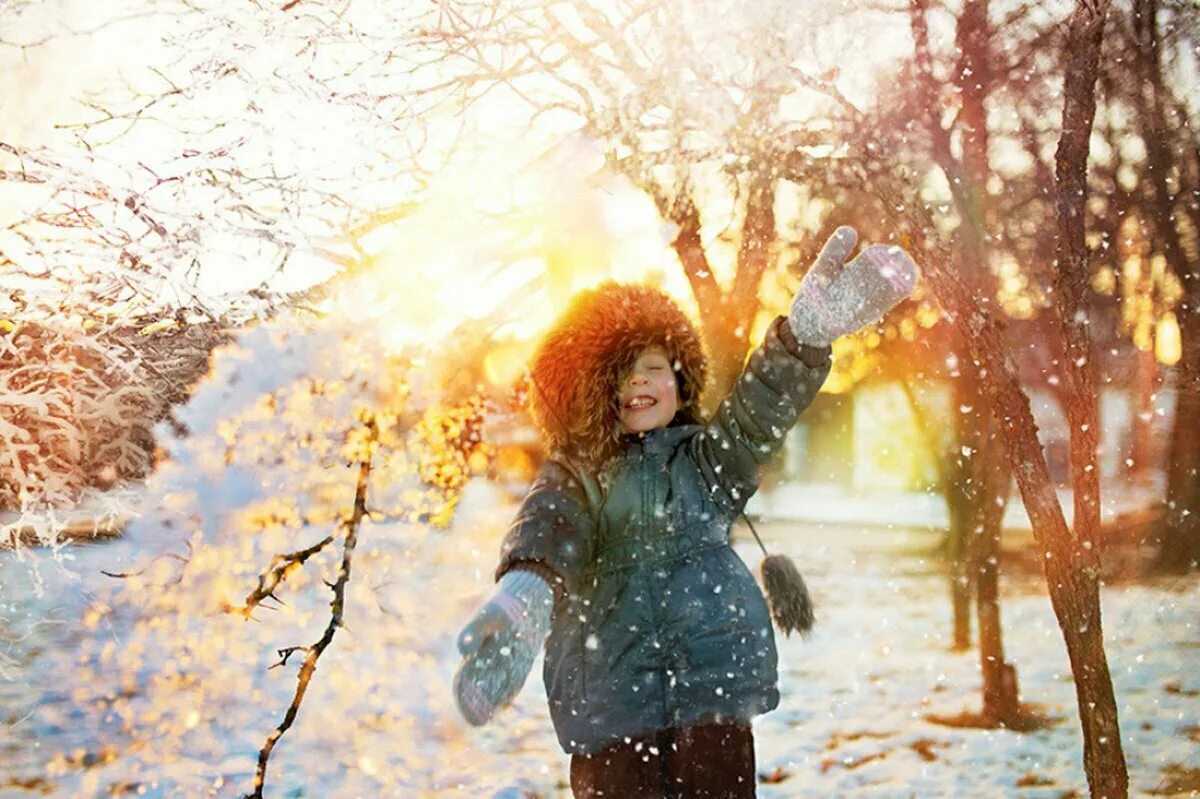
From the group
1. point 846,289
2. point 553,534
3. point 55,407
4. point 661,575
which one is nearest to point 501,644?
point 553,534

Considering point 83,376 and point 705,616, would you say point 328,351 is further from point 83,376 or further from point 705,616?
point 705,616

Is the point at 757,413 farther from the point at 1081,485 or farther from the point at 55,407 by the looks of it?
the point at 55,407

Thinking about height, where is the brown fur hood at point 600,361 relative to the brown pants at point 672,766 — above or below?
above

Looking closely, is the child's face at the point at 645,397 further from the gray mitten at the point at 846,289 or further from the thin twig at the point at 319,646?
the thin twig at the point at 319,646

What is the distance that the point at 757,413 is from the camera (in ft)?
5.24

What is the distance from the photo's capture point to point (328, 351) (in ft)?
10.5

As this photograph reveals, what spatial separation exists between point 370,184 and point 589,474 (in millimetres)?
1427

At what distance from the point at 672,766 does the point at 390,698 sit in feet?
8.68

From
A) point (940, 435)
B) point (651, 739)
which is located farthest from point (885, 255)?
point (940, 435)

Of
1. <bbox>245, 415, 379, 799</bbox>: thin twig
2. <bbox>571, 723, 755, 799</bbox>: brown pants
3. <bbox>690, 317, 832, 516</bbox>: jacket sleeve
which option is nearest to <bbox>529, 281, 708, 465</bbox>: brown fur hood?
<bbox>690, 317, 832, 516</bbox>: jacket sleeve

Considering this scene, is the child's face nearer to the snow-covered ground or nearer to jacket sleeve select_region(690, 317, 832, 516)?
jacket sleeve select_region(690, 317, 832, 516)

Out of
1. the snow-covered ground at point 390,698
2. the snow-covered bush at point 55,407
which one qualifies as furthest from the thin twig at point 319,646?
the snow-covered bush at point 55,407

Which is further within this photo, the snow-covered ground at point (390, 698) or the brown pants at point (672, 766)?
the snow-covered ground at point (390, 698)

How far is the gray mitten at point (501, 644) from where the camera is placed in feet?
4.40
